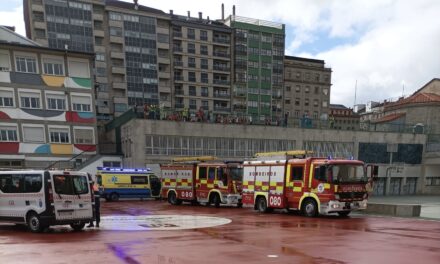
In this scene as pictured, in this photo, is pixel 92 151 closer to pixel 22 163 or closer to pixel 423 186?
pixel 22 163

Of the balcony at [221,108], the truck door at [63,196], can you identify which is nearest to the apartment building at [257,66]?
the balcony at [221,108]

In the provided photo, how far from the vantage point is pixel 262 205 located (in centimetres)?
2083

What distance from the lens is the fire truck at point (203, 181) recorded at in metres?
23.6

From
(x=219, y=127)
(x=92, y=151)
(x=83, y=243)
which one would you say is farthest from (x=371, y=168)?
(x=92, y=151)

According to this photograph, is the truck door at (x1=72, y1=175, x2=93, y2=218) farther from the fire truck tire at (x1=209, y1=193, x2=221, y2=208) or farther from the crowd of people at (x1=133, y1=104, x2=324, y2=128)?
the crowd of people at (x1=133, y1=104, x2=324, y2=128)

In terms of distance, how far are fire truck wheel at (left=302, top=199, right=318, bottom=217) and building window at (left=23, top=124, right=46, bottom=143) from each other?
31.7m

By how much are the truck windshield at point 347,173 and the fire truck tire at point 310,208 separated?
1.63 meters

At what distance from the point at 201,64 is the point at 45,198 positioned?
6952 cm

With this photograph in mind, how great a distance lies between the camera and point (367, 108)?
135750 mm

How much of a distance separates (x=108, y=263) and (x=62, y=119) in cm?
3706

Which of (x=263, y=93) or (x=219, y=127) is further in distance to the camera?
(x=263, y=93)

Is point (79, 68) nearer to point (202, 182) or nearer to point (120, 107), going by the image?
point (202, 182)

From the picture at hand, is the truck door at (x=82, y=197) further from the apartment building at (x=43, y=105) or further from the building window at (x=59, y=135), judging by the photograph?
the building window at (x=59, y=135)

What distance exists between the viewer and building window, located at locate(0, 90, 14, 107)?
38.5 metres
